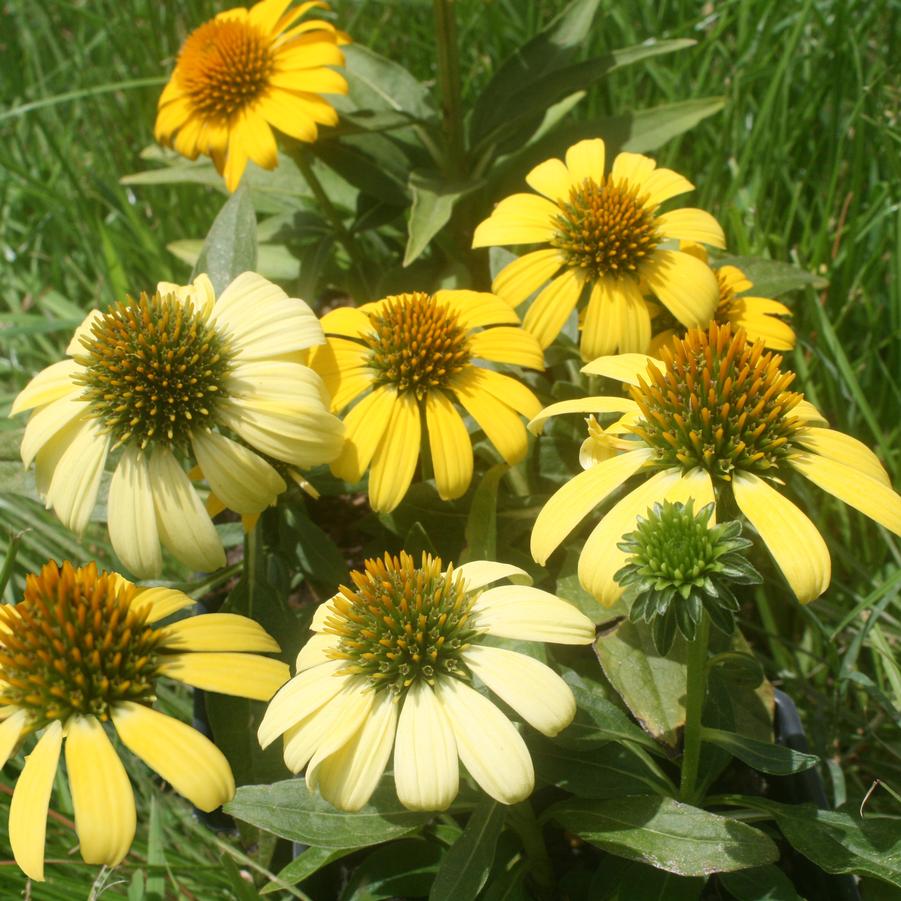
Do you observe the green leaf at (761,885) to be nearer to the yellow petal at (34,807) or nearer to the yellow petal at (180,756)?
the yellow petal at (180,756)

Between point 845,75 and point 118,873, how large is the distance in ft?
7.68

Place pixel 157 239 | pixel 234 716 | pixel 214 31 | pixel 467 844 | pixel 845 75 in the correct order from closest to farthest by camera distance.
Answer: pixel 467 844 → pixel 234 716 → pixel 214 31 → pixel 845 75 → pixel 157 239

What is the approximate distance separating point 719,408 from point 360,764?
56cm

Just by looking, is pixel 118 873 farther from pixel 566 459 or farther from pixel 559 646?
pixel 566 459

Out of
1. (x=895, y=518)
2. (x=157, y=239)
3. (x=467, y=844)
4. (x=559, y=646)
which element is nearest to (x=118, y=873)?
(x=467, y=844)

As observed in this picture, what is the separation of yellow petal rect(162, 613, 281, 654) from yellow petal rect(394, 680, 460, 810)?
0.77ft

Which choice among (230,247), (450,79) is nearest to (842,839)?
(230,247)

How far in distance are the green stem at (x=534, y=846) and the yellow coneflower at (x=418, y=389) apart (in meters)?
0.44

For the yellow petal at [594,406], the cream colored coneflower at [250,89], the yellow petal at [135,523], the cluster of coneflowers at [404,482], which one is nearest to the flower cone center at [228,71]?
the cream colored coneflower at [250,89]

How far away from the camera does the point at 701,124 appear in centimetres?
258

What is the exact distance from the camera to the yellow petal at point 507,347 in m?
1.54

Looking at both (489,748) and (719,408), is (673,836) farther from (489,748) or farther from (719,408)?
(719,408)

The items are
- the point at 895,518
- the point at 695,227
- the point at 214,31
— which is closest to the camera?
the point at 895,518

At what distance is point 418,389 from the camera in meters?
1.49
